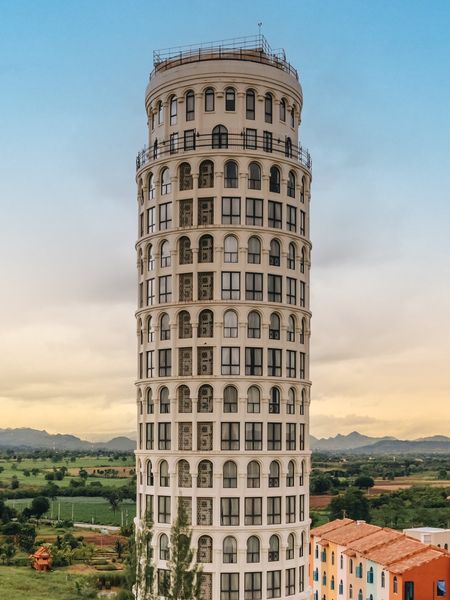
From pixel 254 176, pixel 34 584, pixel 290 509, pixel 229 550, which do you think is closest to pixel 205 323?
pixel 254 176

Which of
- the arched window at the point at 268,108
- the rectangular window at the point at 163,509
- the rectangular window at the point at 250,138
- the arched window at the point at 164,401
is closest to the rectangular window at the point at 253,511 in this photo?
the rectangular window at the point at 163,509

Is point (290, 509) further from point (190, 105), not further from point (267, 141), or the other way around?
point (190, 105)

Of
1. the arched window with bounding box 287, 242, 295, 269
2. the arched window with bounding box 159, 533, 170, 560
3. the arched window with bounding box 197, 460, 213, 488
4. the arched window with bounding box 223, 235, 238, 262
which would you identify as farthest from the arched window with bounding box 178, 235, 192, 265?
the arched window with bounding box 159, 533, 170, 560

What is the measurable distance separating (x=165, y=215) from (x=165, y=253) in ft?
8.15

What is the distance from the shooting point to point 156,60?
59.9 meters

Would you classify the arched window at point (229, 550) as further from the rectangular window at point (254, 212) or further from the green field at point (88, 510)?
the green field at point (88, 510)

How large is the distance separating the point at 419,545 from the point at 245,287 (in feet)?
112

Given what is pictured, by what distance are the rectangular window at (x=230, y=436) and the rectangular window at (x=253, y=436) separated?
1.92 ft

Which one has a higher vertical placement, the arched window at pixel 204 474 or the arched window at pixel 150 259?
the arched window at pixel 150 259

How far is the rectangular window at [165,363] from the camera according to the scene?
54438 millimetres

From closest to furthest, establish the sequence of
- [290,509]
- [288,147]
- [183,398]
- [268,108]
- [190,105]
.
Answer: [183,398]
[290,509]
[190,105]
[268,108]
[288,147]

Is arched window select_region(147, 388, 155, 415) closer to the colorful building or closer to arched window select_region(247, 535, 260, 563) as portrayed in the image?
arched window select_region(247, 535, 260, 563)

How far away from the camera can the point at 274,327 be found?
54.7 meters

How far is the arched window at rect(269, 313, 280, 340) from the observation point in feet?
178
